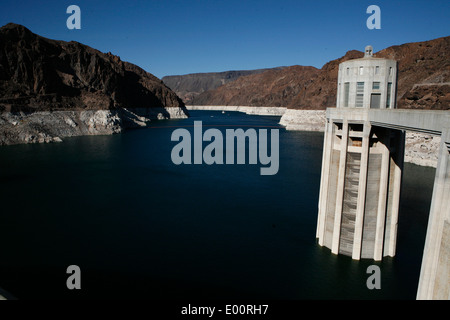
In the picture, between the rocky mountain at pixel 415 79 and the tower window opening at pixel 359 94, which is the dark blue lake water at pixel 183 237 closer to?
the tower window opening at pixel 359 94

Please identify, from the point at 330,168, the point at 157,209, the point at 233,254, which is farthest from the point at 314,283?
the point at 157,209

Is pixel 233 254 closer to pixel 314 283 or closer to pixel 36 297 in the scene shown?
pixel 314 283

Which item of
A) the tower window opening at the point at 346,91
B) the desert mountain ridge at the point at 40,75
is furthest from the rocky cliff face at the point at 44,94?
the tower window opening at the point at 346,91

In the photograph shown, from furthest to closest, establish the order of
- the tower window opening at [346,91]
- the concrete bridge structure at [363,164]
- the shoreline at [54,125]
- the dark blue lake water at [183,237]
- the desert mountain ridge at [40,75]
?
1. the desert mountain ridge at [40,75]
2. the shoreline at [54,125]
3. the tower window opening at [346,91]
4. the concrete bridge structure at [363,164]
5. the dark blue lake water at [183,237]

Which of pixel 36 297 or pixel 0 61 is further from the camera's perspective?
pixel 0 61

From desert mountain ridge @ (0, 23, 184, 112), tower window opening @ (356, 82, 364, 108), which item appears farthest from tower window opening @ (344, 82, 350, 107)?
desert mountain ridge @ (0, 23, 184, 112)

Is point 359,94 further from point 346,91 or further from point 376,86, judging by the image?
point 376,86

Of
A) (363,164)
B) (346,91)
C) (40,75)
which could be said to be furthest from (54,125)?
(363,164)

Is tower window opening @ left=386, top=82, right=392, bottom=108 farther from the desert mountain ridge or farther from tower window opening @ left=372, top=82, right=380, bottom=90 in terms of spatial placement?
the desert mountain ridge
